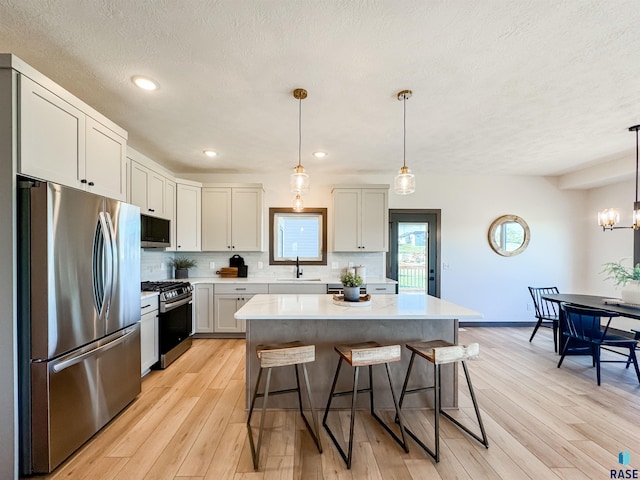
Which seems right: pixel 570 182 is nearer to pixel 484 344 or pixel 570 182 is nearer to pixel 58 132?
pixel 484 344

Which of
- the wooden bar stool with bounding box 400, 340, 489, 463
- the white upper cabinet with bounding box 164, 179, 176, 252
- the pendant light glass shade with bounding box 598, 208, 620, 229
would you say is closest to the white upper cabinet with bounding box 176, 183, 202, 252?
the white upper cabinet with bounding box 164, 179, 176, 252

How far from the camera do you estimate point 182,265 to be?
15.0 ft

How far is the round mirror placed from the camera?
16.1ft

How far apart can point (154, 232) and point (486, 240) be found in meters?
5.18

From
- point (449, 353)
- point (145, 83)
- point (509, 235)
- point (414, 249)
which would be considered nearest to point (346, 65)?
point (145, 83)

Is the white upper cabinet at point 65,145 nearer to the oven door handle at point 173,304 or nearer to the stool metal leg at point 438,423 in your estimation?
the oven door handle at point 173,304

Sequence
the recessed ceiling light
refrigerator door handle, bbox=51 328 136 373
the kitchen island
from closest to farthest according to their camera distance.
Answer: refrigerator door handle, bbox=51 328 136 373 < the recessed ceiling light < the kitchen island

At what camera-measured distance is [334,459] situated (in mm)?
1808

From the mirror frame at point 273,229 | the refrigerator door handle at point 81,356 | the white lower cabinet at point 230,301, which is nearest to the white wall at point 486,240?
the mirror frame at point 273,229

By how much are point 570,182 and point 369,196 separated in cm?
342

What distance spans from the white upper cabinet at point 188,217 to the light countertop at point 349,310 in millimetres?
2187

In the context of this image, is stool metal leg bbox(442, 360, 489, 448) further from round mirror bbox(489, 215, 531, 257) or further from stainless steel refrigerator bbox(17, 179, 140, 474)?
round mirror bbox(489, 215, 531, 257)

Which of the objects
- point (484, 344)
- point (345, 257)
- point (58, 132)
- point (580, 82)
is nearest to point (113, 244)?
point (58, 132)

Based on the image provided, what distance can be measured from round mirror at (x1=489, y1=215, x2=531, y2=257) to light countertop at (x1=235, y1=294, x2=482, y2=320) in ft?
10.0
